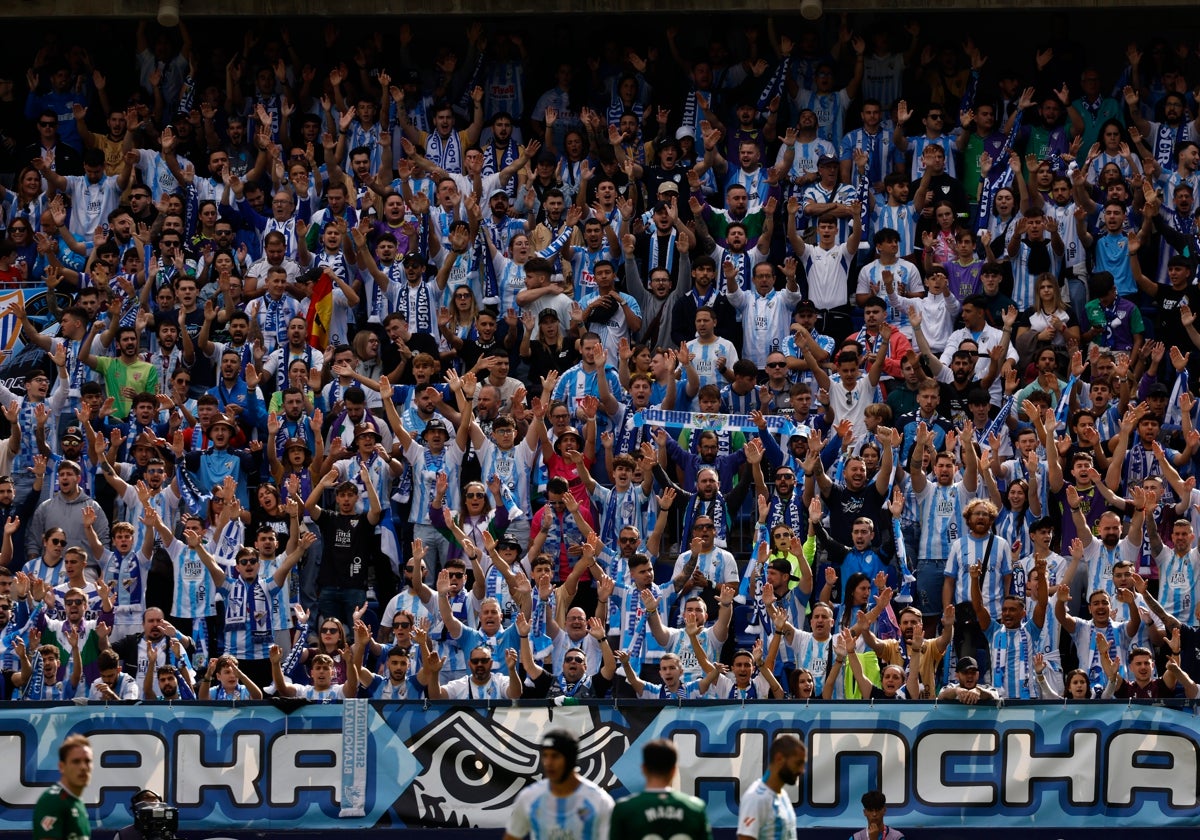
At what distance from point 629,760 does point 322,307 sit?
306 inches

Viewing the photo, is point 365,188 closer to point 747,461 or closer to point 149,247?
point 149,247

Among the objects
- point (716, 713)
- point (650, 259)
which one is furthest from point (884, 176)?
point (716, 713)

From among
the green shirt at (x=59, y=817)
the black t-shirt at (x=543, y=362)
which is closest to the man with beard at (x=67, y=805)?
the green shirt at (x=59, y=817)

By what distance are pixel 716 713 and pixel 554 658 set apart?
8.64ft

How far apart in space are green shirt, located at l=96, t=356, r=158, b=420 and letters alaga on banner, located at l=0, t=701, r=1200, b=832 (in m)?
5.90

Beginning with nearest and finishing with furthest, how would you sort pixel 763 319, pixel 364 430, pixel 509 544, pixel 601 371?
1. pixel 509 544
2. pixel 364 430
3. pixel 601 371
4. pixel 763 319

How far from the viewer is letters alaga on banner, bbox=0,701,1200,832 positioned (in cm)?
1577

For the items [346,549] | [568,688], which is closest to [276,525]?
[346,549]

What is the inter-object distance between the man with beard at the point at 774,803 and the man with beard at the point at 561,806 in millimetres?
882

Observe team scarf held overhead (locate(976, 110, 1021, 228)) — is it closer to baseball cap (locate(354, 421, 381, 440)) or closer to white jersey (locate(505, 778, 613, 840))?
baseball cap (locate(354, 421, 381, 440))

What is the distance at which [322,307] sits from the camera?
2220 cm

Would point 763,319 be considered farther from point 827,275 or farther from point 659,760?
point 659,760

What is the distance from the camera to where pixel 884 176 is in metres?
23.8

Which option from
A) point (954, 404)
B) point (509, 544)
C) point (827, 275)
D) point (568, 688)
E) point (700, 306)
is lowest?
point (568, 688)
